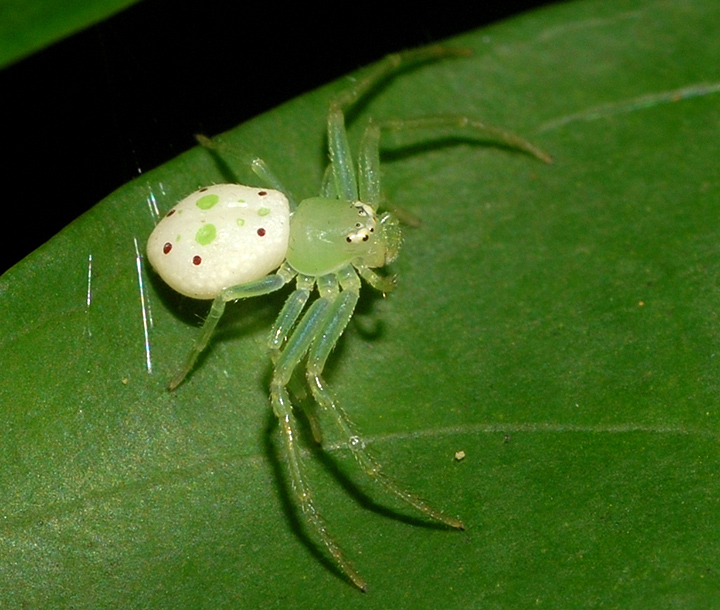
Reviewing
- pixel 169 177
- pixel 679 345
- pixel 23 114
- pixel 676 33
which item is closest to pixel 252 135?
pixel 169 177

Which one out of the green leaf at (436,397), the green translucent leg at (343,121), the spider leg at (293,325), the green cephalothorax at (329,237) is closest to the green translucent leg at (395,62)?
the green translucent leg at (343,121)

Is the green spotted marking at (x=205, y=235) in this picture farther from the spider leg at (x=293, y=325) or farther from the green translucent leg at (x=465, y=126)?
the green translucent leg at (x=465, y=126)

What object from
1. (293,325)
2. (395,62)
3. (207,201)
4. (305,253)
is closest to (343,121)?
(395,62)

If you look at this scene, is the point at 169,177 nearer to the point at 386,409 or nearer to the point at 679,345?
the point at 386,409

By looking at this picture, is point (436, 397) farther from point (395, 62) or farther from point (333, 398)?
point (395, 62)

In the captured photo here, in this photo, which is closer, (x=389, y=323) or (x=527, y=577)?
(x=527, y=577)

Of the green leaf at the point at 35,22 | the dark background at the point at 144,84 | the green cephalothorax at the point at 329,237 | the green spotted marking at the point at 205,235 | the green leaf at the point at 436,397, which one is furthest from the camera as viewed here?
the dark background at the point at 144,84

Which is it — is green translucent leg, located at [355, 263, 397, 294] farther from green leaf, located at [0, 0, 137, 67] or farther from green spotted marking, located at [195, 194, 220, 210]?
green leaf, located at [0, 0, 137, 67]
